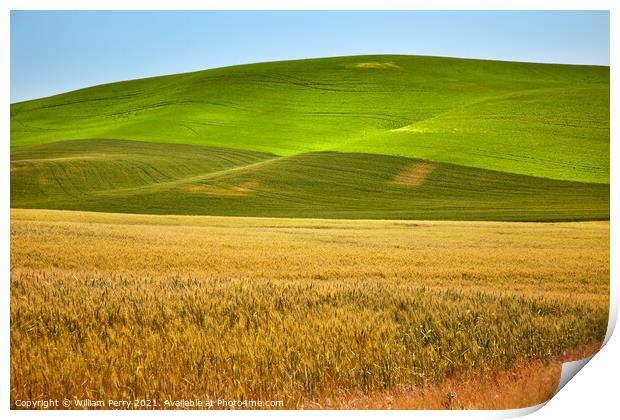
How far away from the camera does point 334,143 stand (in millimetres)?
30062

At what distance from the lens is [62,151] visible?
57.7 ft

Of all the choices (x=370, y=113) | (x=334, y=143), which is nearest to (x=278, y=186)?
(x=370, y=113)

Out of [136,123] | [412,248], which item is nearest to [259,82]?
[136,123]

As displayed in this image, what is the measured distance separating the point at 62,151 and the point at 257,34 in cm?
1446

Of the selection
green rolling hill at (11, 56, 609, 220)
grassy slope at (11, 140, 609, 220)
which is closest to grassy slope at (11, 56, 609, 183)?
green rolling hill at (11, 56, 609, 220)

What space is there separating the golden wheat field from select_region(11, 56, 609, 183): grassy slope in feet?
12.8

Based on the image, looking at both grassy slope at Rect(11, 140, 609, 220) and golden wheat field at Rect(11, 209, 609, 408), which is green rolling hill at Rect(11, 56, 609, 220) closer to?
grassy slope at Rect(11, 140, 609, 220)

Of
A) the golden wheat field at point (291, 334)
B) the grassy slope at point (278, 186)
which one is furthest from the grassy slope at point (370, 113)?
the golden wheat field at point (291, 334)

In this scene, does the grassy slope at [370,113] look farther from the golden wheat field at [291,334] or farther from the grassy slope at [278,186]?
the golden wheat field at [291,334]

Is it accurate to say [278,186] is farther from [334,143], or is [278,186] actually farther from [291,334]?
[291,334]

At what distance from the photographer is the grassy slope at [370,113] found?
1316cm

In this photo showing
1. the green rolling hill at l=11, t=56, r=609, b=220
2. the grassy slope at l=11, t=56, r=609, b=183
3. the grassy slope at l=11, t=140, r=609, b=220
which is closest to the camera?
the grassy slope at l=11, t=56, r=609, b=183

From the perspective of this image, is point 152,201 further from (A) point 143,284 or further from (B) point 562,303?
(B) point 562,303

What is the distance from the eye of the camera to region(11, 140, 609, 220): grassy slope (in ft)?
48.9
